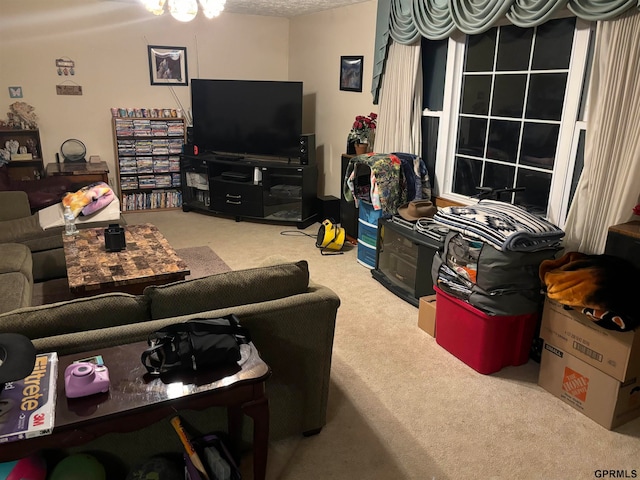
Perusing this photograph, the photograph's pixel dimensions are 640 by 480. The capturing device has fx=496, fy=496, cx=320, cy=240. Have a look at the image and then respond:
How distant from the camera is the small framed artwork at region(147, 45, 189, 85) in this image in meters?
5.90

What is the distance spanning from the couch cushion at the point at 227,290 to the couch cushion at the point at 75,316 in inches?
2.8

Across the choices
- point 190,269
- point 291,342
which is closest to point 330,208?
point 190,269

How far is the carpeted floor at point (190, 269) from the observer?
3.58 meters

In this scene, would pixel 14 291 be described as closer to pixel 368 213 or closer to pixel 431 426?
pixel 431 426

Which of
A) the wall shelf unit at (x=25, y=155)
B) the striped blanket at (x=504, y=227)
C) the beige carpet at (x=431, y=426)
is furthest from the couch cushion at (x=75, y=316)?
the wall shelf unit at (x=25, y=155)

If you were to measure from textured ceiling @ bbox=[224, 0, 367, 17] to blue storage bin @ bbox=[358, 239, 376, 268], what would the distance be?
8.20ft

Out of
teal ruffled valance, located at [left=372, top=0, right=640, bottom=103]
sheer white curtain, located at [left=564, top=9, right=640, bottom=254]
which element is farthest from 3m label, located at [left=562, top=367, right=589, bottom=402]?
teal ruffled valance, located at [left=372, top=0, right=640, bottom=103]

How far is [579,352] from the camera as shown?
2412 millimetres

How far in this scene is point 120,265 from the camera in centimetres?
297

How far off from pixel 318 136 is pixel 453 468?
4709mm

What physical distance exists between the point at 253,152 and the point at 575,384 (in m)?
4.36

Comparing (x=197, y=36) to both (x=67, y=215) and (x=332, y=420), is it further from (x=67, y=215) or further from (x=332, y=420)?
(x=332, y=420)

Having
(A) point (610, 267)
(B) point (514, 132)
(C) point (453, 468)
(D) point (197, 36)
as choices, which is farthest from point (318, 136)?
(C) point (453, 468)

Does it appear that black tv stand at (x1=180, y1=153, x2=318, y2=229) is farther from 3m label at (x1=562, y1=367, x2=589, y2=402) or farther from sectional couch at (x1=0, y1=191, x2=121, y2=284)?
3m label at (x1=562, y1=367, x2=589, y2=402)
